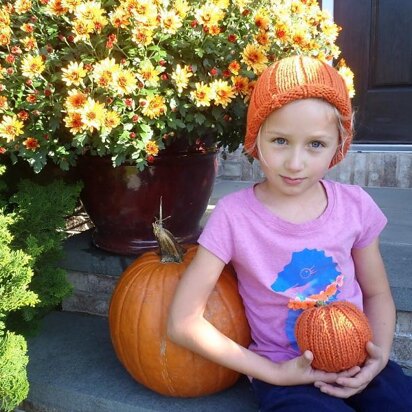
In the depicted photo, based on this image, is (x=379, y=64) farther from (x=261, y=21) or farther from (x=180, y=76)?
(x=180, y=76)

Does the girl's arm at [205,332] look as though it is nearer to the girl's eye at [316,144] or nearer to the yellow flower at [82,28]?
the girl's eye at [316,144]

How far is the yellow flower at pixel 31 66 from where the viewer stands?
1.52 m

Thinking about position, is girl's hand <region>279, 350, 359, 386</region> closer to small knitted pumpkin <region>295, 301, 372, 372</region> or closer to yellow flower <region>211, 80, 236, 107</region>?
small knitted pumpkin <region>295, 301, 372, 372</region>

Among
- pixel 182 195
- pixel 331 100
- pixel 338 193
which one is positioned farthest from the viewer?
pixel 182 195

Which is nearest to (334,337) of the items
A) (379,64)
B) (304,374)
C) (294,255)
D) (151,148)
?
(304,374)

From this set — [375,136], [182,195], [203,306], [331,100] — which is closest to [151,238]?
[182,195]

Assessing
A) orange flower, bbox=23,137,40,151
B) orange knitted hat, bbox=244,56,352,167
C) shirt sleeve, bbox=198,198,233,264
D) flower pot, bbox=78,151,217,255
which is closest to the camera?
orange knitted hat, bbox=244,56,352,167

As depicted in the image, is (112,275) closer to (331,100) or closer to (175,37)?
(175,37)

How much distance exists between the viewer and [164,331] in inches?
58.8

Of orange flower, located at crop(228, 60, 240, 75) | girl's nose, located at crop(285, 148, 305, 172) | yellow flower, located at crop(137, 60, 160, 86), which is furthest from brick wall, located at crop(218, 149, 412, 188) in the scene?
girl's nose, located at crop(285, 148, 305, 172)

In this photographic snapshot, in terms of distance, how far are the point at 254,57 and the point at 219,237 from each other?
1.92 ft

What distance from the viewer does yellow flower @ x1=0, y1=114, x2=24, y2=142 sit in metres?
1.56

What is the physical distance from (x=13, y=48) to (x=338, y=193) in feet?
3.43

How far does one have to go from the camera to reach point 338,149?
1.40 m
